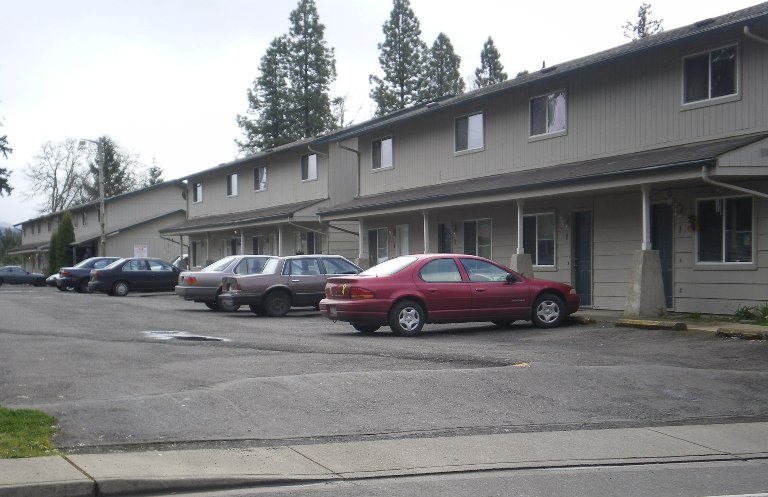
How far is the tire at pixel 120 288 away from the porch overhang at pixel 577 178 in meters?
13.3

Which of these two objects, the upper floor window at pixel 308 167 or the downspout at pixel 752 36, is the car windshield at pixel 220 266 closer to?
the upper floor window at pixel 308 167

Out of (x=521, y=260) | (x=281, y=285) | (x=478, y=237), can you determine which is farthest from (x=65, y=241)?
(x=521, y=260)

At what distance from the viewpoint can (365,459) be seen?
26.3ft

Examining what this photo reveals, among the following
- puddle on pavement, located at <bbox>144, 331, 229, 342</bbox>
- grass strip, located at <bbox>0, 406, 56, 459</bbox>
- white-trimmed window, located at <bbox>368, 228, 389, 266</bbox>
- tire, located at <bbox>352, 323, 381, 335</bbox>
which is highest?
white-trimmed window, located at <bbox>368, 228, 389, 266</bbox>

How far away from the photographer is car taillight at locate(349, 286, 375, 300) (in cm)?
1661

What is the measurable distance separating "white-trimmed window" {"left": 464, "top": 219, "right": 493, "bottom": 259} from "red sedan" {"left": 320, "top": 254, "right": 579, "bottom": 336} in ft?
23.4

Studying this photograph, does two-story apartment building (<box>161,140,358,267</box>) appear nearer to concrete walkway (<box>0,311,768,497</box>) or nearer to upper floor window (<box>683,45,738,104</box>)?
upper floor window (<box>683,45,738,104</box>)

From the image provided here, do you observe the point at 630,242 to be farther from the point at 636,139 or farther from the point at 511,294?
the point at 511,294

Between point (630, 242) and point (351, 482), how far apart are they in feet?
46.2

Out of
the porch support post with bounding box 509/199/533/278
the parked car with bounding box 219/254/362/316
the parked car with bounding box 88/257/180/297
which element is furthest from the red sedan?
the parked car with bounding box 88/257/180/297

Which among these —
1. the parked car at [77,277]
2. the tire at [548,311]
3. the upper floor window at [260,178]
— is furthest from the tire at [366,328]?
the parked car at [77,277]

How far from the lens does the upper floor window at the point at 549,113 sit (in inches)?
867

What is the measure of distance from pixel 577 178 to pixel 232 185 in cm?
2721

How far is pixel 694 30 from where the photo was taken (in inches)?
716
